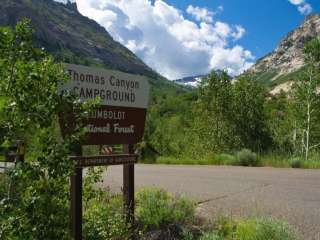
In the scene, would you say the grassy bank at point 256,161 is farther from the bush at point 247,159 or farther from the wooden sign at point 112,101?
the wooden sign at point 112,101

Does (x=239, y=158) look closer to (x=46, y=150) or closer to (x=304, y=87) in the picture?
(x=304, y=87)

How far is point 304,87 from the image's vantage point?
85.3 feet

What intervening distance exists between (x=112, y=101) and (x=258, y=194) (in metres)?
5.13

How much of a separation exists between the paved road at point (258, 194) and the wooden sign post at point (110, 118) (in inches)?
80.2

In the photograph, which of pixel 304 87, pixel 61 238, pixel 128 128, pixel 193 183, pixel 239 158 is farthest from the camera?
pixel 304 87

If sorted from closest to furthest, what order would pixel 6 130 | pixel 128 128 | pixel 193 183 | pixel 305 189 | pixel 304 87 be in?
pixel 6 130, pixel 128 128, pixel 305 189, pixel 193 183, pixel 304 87

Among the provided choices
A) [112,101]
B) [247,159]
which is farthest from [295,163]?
[112,101]

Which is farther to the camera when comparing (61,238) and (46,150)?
(61,238)

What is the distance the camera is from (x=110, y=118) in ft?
18.5

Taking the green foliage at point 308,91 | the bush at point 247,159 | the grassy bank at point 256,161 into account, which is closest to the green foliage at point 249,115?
the green foliage at point 308,91

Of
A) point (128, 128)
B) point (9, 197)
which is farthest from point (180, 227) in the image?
point (9, 197)

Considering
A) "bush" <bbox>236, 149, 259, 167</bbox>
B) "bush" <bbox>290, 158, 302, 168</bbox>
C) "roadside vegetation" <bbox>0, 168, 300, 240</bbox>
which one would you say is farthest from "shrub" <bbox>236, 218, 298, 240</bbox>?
"bush" <bbox>236, 149, 259, 167</bbox>

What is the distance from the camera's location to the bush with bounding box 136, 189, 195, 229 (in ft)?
20.8

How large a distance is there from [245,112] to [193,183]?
50.2 feet
